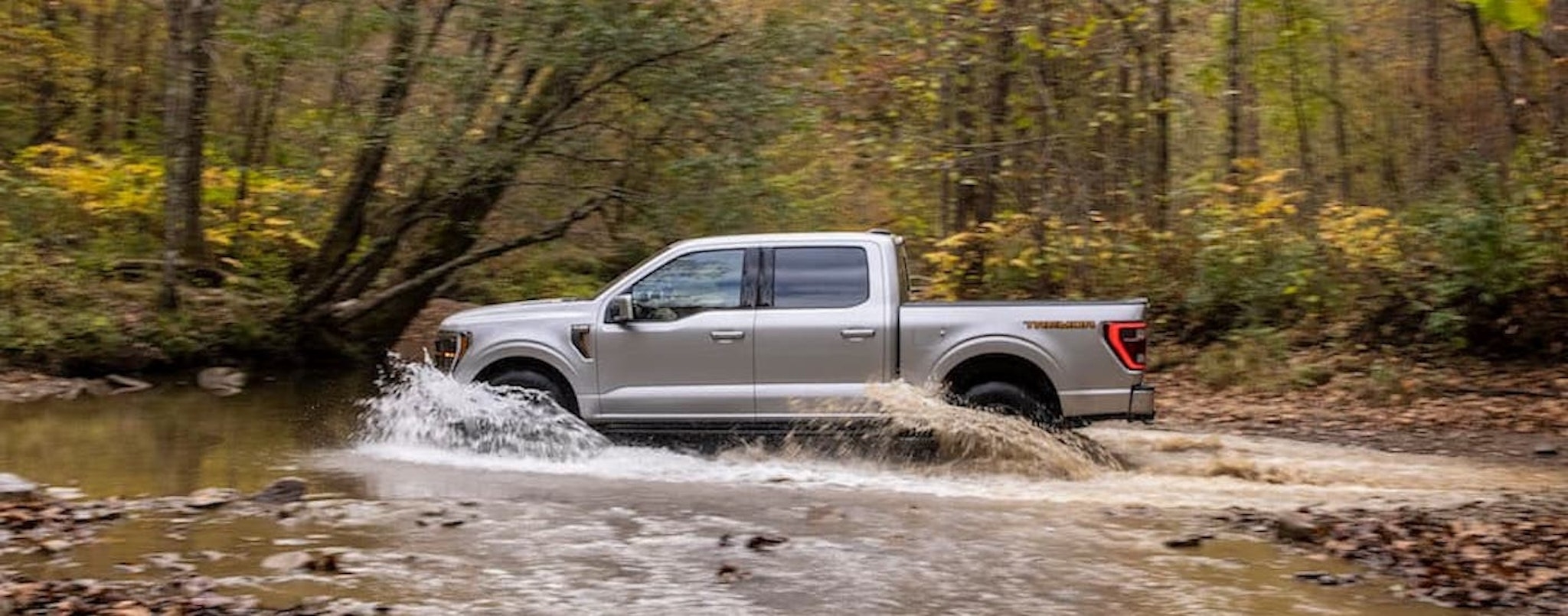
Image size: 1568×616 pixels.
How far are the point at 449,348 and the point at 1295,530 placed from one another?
6524 mm

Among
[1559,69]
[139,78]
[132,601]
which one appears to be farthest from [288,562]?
[139,78]

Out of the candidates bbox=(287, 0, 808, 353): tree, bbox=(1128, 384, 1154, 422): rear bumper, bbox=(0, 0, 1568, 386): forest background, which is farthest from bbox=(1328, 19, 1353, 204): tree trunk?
bbox=(1128, 384, 1154, 422): rear bumper

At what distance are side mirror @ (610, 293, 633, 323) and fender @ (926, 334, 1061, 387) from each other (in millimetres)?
2312

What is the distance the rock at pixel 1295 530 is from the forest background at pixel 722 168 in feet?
27.4

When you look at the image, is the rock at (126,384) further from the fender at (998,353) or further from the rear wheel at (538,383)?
the fender at (998,353)

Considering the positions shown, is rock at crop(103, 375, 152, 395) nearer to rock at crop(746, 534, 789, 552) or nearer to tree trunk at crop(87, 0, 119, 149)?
tree trunk at crop(87, 0, 119, 149)

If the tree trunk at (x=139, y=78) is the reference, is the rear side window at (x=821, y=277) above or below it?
below

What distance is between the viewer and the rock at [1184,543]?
8008mm

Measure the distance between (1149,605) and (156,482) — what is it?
6990mm

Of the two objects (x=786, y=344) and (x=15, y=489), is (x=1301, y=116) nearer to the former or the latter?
(x=786, y=344)

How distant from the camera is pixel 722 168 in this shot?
17375 millimetres

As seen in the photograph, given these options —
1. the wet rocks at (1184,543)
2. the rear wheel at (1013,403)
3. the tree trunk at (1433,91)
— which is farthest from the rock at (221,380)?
the tree trunk at (1433,91)

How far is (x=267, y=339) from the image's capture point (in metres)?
18.6

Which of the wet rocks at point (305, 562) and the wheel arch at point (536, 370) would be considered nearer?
the wet rocks at point (305, 562)
